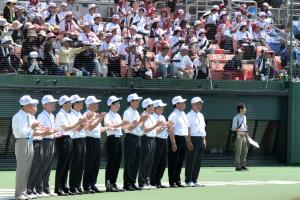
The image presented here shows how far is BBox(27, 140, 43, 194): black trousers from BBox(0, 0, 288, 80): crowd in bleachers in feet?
22.0

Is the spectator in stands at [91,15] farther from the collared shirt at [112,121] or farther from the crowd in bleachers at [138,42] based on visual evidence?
the collared shirt at [112,121]

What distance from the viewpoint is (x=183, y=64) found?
2625cm

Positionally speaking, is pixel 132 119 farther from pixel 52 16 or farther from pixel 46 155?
pixel 52 16

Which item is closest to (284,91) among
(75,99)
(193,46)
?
(193,46)

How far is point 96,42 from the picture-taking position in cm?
2522

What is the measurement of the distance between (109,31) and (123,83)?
154 cm

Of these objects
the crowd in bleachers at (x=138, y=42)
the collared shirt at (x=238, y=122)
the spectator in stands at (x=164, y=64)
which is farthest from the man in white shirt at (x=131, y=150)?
the spectator in stands at (x=164, y=64)

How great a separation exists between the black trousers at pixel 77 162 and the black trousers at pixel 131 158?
1.35 m

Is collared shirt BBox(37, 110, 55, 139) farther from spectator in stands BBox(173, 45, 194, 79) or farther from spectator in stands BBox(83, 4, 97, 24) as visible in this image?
spectator in stands BBox(83, 4, 97, 24)

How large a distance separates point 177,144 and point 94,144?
245 centimetres

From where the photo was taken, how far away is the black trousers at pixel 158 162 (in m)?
19.8

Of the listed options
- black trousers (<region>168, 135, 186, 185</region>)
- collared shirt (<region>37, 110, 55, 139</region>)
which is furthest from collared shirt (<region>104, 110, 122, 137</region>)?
A: black trousers (<region>168, 135, 186, 185</region>)

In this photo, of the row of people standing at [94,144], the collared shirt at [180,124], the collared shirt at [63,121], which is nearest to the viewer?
the row of people standing at [94,144]

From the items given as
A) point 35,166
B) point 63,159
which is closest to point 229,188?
point 63,159
